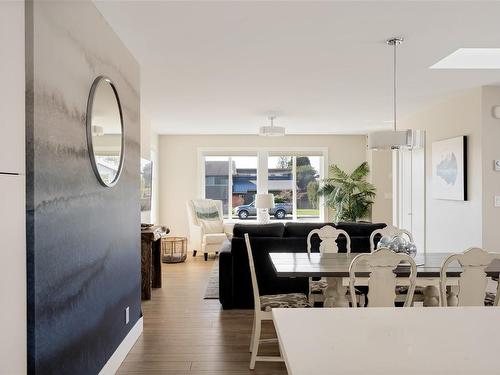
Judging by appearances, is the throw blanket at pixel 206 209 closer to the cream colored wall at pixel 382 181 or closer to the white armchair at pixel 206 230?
the white armchair at pixel 206 230

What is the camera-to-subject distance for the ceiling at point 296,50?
9.81ft

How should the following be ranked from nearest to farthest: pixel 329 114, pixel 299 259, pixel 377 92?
1. pixel 299 259
2. pixel 377 92
3. pixel 329 114

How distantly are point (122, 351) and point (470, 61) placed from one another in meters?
4.16

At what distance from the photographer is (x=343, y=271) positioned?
10.5ft

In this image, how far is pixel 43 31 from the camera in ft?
6.72

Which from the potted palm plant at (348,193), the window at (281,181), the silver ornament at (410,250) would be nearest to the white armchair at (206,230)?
the window at (281,181)

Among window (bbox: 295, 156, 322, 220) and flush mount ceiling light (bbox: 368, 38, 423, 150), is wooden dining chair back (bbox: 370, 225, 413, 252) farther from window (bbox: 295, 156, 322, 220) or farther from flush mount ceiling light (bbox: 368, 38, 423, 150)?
window (bbox: 295, 156, 322, 220)

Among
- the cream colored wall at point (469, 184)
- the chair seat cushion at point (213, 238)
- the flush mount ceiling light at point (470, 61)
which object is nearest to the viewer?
the flush mount ceiling light at point (470, 61)

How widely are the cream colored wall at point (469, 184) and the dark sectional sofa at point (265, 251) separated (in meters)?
1.36

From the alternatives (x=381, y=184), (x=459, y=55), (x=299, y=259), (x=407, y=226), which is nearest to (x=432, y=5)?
(x=459, y=55)

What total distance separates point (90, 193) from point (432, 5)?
8.12ft

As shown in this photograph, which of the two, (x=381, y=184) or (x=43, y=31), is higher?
(x=43, y=31)

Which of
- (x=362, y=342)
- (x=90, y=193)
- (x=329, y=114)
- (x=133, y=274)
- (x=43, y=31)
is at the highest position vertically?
(x=329, y=114)
